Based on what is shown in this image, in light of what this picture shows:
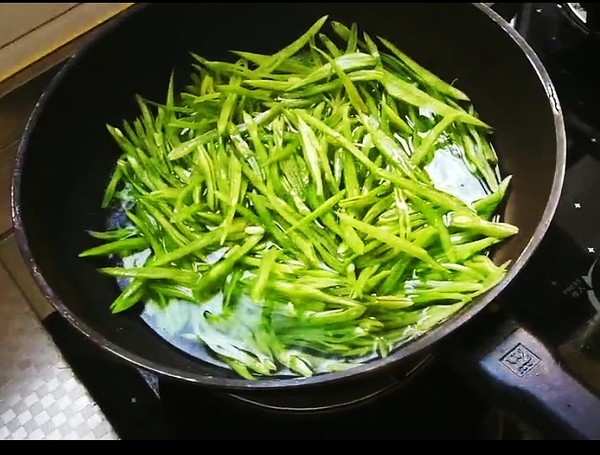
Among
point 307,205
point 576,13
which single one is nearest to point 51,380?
point 307,205

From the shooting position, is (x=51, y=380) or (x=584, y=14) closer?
(x=51, y=380)

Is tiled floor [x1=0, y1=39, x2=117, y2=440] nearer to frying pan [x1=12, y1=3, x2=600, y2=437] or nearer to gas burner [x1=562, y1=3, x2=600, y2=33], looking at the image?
frying pan [x1=12, y1=3, x2=600, y2=437]

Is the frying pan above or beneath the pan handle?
above

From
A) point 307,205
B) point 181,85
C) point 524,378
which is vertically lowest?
point 524,378

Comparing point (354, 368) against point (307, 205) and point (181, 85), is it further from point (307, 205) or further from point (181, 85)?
point (181, 85)

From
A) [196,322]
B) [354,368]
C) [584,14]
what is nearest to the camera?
[354,368]

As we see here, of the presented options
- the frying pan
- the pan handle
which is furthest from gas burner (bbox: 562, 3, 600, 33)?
the pan handle

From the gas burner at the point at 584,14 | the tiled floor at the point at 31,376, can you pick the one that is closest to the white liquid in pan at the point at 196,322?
the tiled floor at the point at 31,376

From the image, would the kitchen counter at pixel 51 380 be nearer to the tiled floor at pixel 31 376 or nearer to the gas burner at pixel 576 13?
the tiled floor at pixel 31 376
